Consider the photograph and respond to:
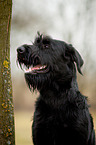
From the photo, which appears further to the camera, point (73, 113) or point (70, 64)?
point (70, 64)

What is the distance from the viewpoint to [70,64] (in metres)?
4.42

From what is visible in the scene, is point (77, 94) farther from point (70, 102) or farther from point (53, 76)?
point (53, 76)

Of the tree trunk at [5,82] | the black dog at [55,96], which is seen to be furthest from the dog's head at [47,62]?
the tree trunk at [5,82]

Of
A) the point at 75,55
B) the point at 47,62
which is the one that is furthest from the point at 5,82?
the point at 75,55

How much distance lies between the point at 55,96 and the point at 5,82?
927 mm

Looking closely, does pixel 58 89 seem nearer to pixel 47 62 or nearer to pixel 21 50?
pixel 47 62

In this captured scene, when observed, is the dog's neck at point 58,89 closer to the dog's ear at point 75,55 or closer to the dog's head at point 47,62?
the dog's head at point 47,62

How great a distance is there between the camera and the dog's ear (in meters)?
4.34

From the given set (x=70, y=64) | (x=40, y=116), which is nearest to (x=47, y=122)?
(x=40, y=116)

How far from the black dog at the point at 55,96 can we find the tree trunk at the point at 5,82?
406mm

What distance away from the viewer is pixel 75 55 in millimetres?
4395

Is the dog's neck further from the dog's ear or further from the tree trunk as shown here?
the tree trunk

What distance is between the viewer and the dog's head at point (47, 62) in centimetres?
414

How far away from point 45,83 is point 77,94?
1.94 ft
